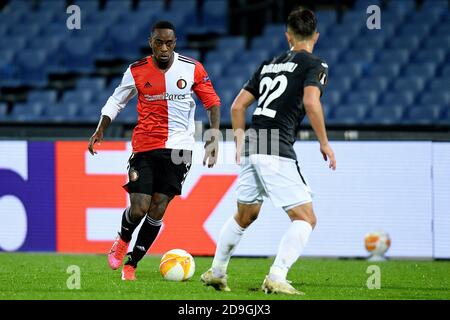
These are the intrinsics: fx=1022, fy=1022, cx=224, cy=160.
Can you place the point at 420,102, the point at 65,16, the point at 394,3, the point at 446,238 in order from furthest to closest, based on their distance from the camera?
1. the point at 65,16
2. the point at 394,3
3. the point at 420,102
4. the point at 446,238

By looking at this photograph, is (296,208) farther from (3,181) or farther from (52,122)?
(52,122)

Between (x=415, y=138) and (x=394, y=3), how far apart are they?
6446 mm

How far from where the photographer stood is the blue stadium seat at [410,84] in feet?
51.5

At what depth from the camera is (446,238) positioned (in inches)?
462

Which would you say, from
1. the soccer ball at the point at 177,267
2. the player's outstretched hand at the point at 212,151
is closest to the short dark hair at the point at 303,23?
the player's outstretched hand at the point at 212,151

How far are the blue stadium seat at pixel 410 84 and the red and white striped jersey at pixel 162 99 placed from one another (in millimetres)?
7468

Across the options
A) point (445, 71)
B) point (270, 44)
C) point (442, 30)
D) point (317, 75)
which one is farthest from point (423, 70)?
point (317, 75)

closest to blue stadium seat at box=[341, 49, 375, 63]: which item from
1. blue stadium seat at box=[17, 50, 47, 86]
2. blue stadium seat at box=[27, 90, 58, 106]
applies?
blue stadium seat at box=[27, 90, 58, 106]

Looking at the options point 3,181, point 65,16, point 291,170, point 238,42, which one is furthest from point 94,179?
point 65,16

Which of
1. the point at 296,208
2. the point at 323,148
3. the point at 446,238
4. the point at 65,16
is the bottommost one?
the point at 446,238

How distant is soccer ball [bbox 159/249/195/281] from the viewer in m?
A: 8.55

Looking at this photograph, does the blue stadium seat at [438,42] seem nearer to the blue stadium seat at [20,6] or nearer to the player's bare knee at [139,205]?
the blue stadium seat at [20,6]

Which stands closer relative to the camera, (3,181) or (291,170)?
(291,170)

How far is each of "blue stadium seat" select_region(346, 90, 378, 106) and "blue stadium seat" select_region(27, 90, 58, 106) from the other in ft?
17.6
